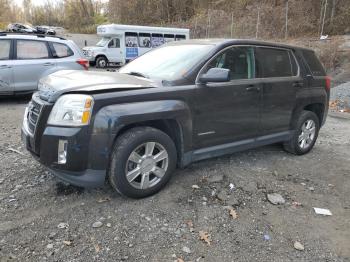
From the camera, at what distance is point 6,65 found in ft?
27.0

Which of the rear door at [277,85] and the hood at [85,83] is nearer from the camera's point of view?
the hood at [85,83]

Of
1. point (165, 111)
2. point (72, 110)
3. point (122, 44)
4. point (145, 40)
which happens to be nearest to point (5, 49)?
point (72, 110)

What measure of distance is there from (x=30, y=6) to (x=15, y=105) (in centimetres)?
8369

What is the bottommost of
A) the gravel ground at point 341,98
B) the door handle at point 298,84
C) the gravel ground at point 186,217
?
the gravel ground at point 186,217

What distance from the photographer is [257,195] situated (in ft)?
13.5

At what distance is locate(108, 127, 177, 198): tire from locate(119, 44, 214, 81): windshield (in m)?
0.76

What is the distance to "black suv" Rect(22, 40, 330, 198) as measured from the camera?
3326 mm

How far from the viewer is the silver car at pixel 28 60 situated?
8305 mm

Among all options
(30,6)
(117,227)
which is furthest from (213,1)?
(30,6)

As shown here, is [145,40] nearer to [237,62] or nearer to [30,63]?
[30,63]

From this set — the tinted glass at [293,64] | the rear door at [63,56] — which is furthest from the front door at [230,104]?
the rear door at [63,56]

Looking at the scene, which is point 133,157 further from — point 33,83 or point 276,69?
point 33,83

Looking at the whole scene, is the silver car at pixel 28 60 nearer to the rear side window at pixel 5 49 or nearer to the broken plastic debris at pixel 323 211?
the rear side window at pixel 5 49

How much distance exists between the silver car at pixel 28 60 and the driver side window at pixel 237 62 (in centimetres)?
571
